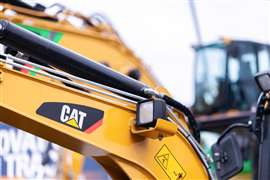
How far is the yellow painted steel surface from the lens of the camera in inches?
88.6

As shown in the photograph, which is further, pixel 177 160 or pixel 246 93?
pixel 246 93

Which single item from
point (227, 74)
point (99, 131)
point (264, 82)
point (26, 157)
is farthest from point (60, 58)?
point (227, 74)

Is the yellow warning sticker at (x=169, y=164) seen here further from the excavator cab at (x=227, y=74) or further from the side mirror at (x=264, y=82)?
the excavator cab at (x=227, y=74)

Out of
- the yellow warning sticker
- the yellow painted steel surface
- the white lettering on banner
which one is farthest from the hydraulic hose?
the white lettering on banner

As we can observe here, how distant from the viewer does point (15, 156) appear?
5.43 m

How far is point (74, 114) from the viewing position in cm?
237

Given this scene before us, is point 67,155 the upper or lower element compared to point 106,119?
lower

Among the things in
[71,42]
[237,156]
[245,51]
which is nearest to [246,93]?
[245,51]

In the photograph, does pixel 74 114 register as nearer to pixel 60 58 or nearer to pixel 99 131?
pixel 99 131

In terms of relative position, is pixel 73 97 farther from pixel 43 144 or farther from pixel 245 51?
pixel 245 51

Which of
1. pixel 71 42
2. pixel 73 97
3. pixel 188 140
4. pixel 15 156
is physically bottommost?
pixel 15 156

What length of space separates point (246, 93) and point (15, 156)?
5561 millimetres

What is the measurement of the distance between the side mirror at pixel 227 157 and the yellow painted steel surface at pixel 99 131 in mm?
313

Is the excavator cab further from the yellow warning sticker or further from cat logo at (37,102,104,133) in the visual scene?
cat logo at (37,102,104,133)
